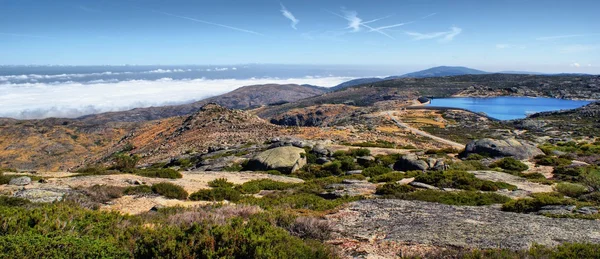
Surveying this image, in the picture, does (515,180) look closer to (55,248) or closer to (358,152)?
(358,152)

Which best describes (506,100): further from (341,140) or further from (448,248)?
(448,248)

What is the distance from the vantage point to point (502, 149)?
79.7 ft

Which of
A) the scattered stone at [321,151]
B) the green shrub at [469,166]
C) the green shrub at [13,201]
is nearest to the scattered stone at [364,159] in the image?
the scattered stone at [321,151]

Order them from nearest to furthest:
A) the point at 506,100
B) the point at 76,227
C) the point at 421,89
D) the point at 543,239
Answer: the point at 76,227, the point at 543,239, the point at 506,100, the point at 421,89

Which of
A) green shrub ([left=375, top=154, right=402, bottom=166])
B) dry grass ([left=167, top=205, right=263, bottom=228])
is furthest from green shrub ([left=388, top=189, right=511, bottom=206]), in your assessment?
→ green shrub ([left=375, top=154, right=402, bottom=166])

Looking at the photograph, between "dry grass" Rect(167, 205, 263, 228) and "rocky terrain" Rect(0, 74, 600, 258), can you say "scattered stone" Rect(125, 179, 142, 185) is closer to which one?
"rocky terrain" Rect(0, 74, 600, 258)

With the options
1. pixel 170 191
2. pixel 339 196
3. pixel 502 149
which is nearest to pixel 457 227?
pixel 339 196

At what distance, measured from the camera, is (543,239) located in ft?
22.8

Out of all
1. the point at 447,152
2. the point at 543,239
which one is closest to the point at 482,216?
the point at 543,239

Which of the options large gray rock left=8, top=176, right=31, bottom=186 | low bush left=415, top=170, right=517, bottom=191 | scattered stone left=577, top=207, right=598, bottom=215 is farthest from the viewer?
low bush left=415, top=170, right=517, bottom=191

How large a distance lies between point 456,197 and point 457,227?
4.06 metres

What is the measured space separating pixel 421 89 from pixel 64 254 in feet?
502

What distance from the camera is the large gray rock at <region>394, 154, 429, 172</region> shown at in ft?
64.1

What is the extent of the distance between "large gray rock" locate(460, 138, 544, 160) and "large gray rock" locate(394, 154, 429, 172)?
24.0 ft
